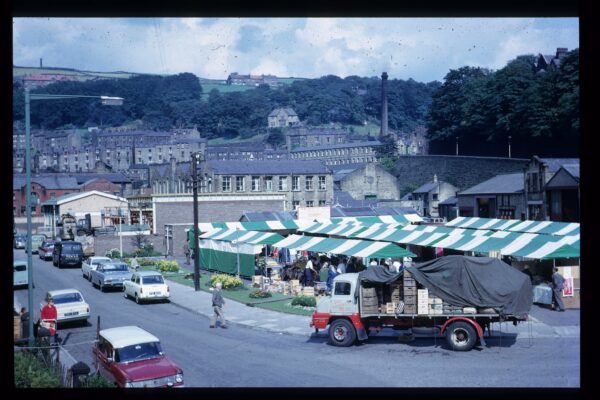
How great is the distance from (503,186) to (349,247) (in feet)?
111

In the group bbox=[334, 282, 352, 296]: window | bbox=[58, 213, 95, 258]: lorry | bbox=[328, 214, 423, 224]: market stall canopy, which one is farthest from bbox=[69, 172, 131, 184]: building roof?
bbox=[334, 282, 352, 296]: window

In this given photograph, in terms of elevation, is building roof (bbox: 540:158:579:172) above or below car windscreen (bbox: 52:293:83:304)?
above

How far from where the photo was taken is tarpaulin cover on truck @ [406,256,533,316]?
17109mm

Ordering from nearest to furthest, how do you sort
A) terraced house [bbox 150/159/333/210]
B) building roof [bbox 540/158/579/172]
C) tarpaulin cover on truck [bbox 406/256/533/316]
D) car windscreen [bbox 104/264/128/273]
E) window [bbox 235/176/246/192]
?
tarpaulin cover on truck [bbox 406/256/533/316], car windscreen [bbox 104/264/128/273], building roof [bbox 540/158/579/172], terraced house [bbox 150/159/333/210], window [bbox 235/176/246/192]

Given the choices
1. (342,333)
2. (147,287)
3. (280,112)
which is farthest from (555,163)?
(280,112)

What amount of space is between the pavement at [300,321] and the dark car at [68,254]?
14.9m

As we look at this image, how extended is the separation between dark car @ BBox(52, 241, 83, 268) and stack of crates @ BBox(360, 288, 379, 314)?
26.9 metres

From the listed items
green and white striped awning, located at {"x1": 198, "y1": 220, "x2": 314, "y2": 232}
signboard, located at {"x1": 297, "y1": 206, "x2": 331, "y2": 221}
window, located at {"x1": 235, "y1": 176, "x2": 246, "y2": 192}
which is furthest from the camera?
window, located at {"x1": 235, "y1": 176, "x2": 246, "y2": 192}

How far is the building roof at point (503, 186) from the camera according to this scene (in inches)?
2143

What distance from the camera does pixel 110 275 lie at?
29250 mm

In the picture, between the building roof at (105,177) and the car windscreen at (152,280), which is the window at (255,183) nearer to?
the building roof at (105,177)

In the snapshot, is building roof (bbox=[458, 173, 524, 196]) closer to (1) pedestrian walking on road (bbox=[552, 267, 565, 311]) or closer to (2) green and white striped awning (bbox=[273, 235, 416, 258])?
(2) green and white striped awning (bbox=[273, 235, 416, 258])

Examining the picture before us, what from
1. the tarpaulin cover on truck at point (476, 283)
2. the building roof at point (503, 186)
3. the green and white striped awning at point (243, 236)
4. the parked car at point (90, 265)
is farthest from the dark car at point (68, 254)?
the building roof at point (503, 186)
